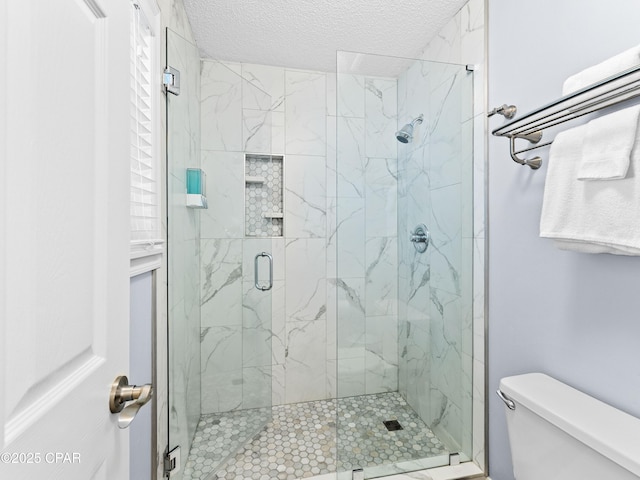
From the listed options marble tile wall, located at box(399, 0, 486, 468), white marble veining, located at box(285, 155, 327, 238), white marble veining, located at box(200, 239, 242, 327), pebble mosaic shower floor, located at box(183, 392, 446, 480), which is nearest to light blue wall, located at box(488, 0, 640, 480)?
marble tile wall, located at box(399, 0, 486, 468)

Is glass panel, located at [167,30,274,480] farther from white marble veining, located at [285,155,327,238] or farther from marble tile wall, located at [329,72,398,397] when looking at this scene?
marble tile wall, located at [329,72,398,397]

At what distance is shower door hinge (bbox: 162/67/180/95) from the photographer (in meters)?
1.33

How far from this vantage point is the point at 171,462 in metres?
1.36

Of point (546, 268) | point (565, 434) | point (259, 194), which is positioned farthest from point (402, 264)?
point (259, 194)

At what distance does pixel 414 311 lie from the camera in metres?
1.59

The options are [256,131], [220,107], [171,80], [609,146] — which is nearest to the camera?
[609,146]

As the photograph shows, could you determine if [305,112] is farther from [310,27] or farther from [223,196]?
[223,196]

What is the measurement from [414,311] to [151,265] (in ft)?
4.09

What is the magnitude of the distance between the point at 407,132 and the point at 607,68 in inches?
30.0

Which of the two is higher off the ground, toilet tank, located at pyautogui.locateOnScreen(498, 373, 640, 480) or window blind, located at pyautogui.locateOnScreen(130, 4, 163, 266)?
window blind, located at pyautogui.locateOnScreen(130, 4, 163, 266)

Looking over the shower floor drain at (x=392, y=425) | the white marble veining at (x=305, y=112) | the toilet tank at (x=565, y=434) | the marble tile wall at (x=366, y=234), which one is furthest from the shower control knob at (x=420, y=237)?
the white marble veining at (x=305, y=112)

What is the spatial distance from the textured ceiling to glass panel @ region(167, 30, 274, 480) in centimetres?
27

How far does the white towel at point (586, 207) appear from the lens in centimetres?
76

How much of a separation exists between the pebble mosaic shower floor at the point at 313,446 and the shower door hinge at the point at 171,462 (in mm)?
122
